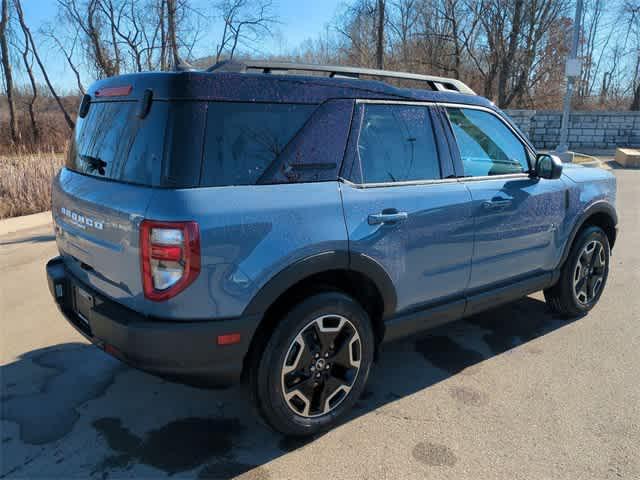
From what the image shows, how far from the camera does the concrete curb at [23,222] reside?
7.56 m

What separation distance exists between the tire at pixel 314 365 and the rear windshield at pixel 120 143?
100 centimetres

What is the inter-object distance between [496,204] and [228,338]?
6.88ft

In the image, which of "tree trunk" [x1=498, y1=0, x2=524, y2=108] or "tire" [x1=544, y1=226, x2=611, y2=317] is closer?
"tire" [x1=544, y1=226, x2=611, y2=317]

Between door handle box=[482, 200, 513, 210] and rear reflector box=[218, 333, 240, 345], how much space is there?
192 cm

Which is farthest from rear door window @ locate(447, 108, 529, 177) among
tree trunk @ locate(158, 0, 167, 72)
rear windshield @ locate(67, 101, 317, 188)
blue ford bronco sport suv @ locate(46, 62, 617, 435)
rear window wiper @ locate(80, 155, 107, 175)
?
tree trunk @ locate(158, 0, 167, 72)

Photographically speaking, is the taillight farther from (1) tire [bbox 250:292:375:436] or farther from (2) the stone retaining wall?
(2) the stone retaining wall

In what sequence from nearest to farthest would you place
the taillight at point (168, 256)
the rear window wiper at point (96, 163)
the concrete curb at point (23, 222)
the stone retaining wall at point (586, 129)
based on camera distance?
the taillight at point (168, 256), the rear window wiper at point (96, 163), the concrete curb at point (23, 222), the stone retaining wall at point (586, 129)

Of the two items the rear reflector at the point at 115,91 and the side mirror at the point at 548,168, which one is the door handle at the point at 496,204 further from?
the rear reflector at the point at 115,91

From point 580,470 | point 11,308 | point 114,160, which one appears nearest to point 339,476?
point 580,470

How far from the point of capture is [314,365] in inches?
110

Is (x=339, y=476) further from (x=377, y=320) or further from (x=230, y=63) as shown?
(x=230, y=63)

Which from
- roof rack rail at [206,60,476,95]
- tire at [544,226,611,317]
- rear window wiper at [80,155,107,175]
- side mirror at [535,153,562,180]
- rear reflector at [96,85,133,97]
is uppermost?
roof rack rail at [206,60,476,95]

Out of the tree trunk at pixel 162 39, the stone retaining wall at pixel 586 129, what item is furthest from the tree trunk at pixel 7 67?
the stone retaining wall at pixel 586 129

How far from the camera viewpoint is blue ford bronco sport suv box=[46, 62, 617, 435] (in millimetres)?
2324
